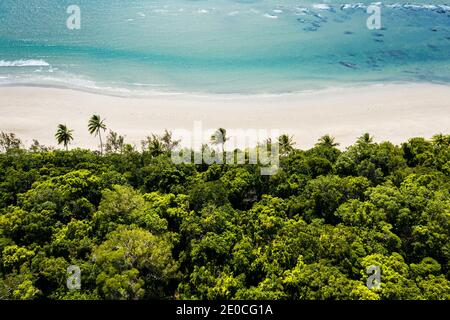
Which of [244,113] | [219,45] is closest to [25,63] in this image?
[219,45]

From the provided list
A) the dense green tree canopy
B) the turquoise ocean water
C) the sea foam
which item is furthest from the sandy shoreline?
the dense green tree canopy

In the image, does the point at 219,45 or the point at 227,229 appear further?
the point at 219,45

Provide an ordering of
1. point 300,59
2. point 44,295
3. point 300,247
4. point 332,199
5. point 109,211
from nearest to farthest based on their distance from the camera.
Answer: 1. point 44,295
2. point 300,247
3. point 109,211
4. point 332,199
5. point 300,59

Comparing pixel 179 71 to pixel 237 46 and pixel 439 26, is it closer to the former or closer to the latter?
pixel 237 46

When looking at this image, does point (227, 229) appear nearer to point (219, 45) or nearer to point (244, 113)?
point (244, 113)

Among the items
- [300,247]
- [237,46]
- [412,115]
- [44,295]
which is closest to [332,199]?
[300,247]

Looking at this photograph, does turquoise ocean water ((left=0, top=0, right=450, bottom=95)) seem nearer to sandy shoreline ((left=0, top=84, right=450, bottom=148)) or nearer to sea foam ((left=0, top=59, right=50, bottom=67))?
sea foam ((left=0, top=59, right=50, bottom=67))
